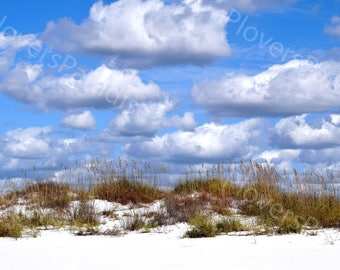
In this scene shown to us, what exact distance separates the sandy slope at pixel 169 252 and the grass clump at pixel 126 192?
123 inches

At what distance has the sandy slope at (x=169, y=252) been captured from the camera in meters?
6.39

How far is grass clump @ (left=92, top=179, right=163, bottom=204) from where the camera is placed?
1310 centimetres

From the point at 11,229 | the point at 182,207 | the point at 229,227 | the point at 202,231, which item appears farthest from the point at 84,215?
the point at 229,227

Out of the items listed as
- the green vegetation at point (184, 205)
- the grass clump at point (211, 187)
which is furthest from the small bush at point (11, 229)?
the grass clump at point (211, 187)

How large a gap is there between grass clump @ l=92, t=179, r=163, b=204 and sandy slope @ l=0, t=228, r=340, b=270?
3120 millimetres

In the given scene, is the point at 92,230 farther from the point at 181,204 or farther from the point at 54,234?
the point at 181,204

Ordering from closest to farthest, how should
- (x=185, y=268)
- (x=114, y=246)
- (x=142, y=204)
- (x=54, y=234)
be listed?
(x=185, y=268), (x=114, y=246), (x=54, y=234), (x=142, y=204)

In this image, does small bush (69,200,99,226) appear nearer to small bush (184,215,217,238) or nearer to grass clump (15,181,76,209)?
grass clump (15,181,76,209)

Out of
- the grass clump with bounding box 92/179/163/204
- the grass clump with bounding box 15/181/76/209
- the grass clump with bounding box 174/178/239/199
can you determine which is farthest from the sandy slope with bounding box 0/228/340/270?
the grass clump with bounding box 174/178/239/199

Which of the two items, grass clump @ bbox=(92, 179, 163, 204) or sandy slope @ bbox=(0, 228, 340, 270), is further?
grass clump @ bbox=(92, 179, 163, 204)

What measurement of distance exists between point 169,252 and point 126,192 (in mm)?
5765

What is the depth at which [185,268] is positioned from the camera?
19.9 ft

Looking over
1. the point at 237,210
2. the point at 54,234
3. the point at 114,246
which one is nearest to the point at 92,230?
the point at 54,234

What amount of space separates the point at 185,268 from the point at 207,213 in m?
5.24
